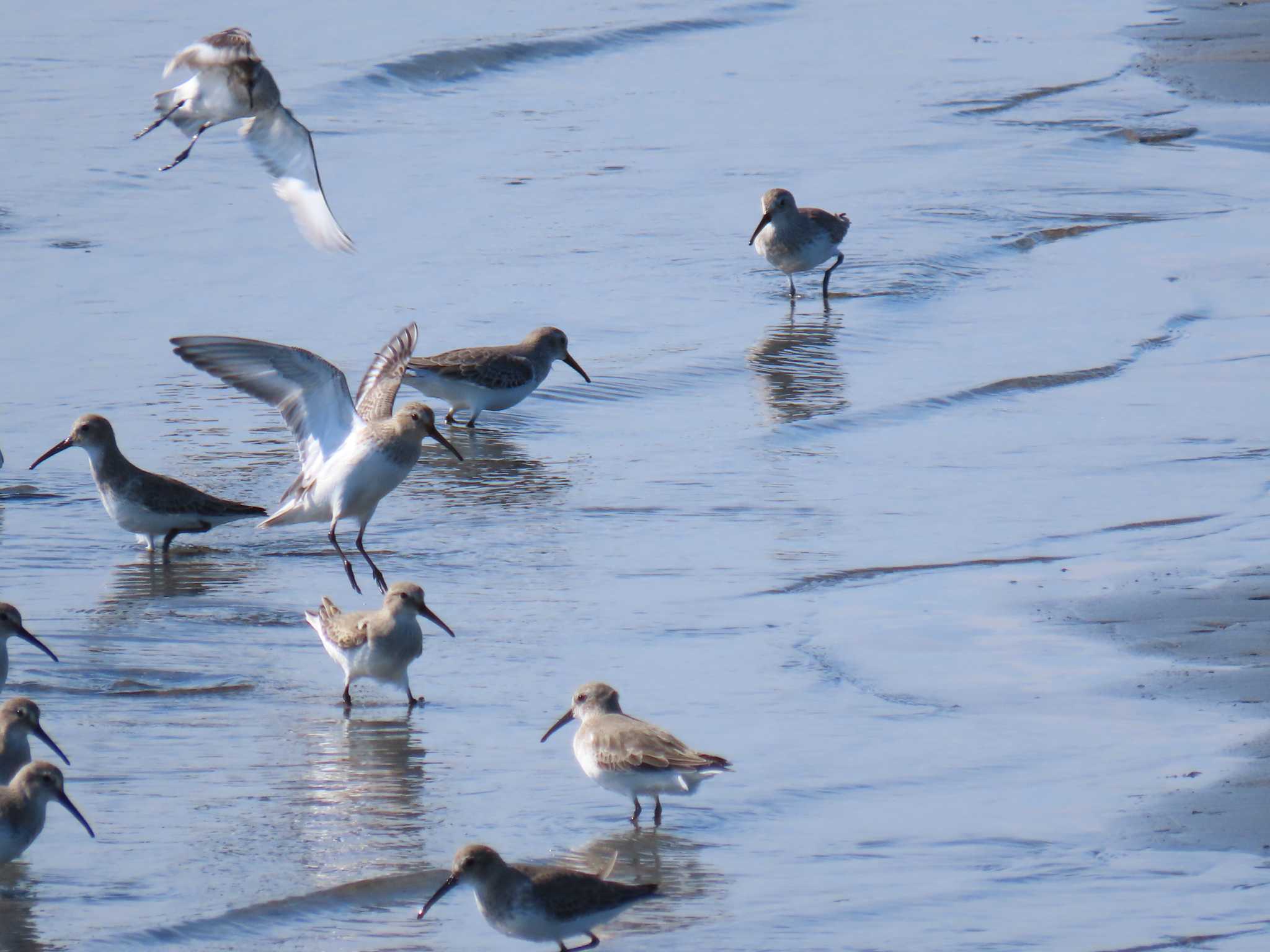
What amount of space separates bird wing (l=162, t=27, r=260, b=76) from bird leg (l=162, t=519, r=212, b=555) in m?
2.10

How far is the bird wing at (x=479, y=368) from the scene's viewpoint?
11.4 metres

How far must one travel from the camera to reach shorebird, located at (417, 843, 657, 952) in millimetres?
5078

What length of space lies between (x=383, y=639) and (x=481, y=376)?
186 inches

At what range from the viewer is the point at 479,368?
1141cm

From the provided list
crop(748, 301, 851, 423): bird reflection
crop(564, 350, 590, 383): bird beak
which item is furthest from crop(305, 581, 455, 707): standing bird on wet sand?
crop(564, 350, 590, 383): bird beak

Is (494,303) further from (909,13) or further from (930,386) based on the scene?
(909,13)

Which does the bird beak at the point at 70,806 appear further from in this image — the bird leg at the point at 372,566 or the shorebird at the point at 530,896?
the bird leg at the point at 372,566

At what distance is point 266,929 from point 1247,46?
2290 cm

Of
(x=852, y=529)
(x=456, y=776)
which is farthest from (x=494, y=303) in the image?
(x=456, y=776)

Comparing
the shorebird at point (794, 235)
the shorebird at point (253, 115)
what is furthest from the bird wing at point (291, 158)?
the shorebird at point (794, 235)

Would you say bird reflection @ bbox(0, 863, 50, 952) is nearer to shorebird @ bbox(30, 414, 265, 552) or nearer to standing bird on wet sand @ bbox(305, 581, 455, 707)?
standing bird on wet sand @ bbox(305, 581, 455, 707)

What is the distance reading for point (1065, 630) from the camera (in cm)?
773

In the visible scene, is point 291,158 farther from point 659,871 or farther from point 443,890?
point 443,890

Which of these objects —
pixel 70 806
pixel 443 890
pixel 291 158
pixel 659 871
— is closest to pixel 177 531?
pixel 291 158
